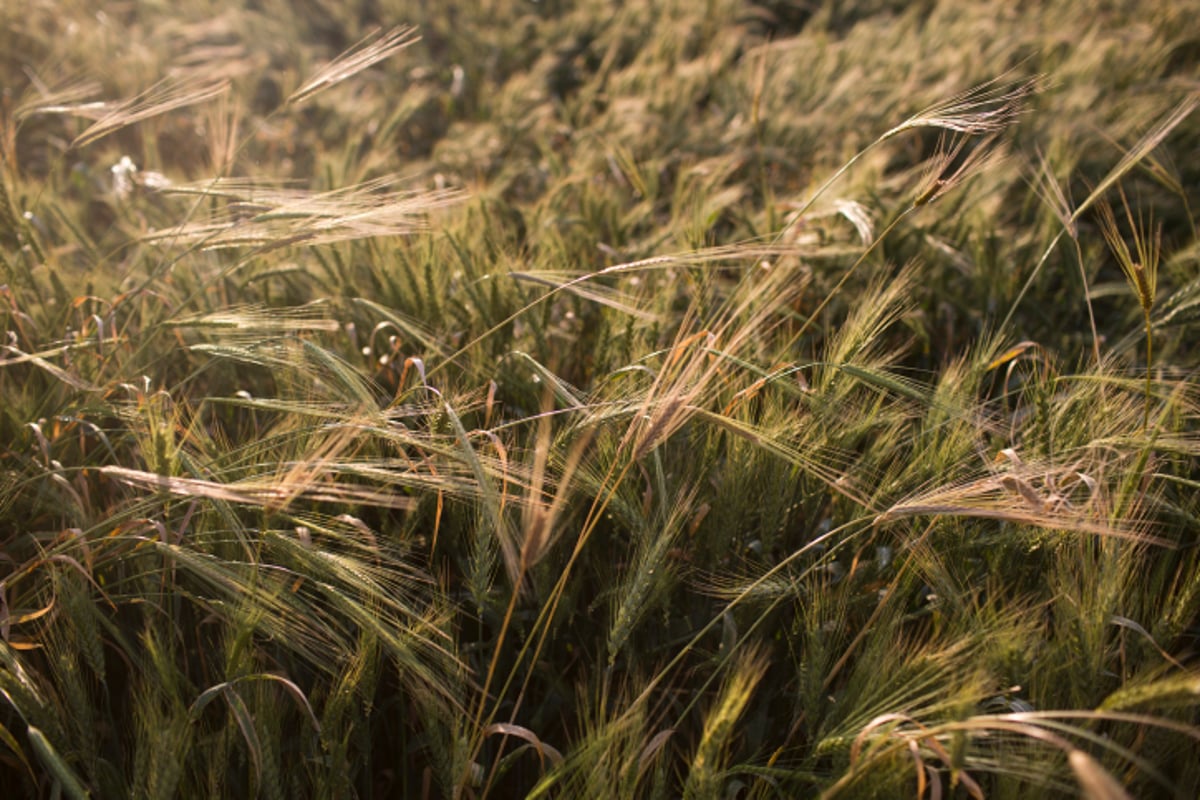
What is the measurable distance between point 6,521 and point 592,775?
1.18 m

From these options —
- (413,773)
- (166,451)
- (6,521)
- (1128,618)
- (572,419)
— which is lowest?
(413,773)

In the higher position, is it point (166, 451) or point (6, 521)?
point (166, 451)

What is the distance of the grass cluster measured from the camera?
1.12 m

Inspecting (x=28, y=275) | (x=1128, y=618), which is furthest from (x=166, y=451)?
(x=1128, y=618)

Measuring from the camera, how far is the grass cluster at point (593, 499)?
1124mm

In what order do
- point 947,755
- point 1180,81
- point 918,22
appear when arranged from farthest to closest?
point 918,22 → point 1180,81 → point 947,755

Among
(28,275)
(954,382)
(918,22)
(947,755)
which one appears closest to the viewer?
(947,755)

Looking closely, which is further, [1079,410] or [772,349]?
[772,349]

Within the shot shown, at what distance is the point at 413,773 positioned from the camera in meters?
1.49

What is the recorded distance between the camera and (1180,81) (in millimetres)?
2955

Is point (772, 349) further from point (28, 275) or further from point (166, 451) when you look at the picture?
point (28, 275)

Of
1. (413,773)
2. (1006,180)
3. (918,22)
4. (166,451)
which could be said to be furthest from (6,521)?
(918,22)

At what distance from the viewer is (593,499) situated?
1.52m

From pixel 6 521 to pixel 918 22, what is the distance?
4666mm
